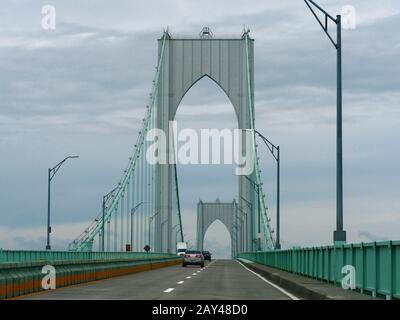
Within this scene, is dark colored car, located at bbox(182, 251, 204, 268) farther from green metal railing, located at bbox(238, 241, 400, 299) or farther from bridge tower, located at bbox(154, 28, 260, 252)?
green metal railing, located at bbox(238, 241, 400, 299)

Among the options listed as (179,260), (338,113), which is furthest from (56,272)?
(179,260)

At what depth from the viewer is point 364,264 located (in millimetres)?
20859

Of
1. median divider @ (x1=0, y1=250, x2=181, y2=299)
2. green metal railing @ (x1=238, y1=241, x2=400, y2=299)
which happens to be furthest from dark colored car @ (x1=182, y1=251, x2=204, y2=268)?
green metal railing @ (x1=238, y1=241, x2=400, y2=299)

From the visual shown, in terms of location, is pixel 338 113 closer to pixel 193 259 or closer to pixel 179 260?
pixel 193 259

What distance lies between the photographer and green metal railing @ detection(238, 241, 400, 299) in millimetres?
17703

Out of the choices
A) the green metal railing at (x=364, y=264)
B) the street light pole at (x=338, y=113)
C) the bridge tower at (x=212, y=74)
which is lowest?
the green metal railing at (x=364, y=264)

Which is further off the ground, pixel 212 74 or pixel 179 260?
pixel 212 74

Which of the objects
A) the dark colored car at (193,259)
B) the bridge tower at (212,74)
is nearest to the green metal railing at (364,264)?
the dark colored car at (193,259)

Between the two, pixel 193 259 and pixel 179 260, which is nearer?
pixel 193 259

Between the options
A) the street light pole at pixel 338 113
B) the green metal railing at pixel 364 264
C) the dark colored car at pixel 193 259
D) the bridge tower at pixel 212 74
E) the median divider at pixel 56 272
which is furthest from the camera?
the bridge tower at pixel 212 74

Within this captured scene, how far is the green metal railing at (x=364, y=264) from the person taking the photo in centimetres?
1770

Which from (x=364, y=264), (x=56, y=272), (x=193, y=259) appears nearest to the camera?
(x=364, y=264)

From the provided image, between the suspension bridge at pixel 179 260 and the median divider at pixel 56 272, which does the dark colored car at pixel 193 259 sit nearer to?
the suspension bridge at pixel 179 260
